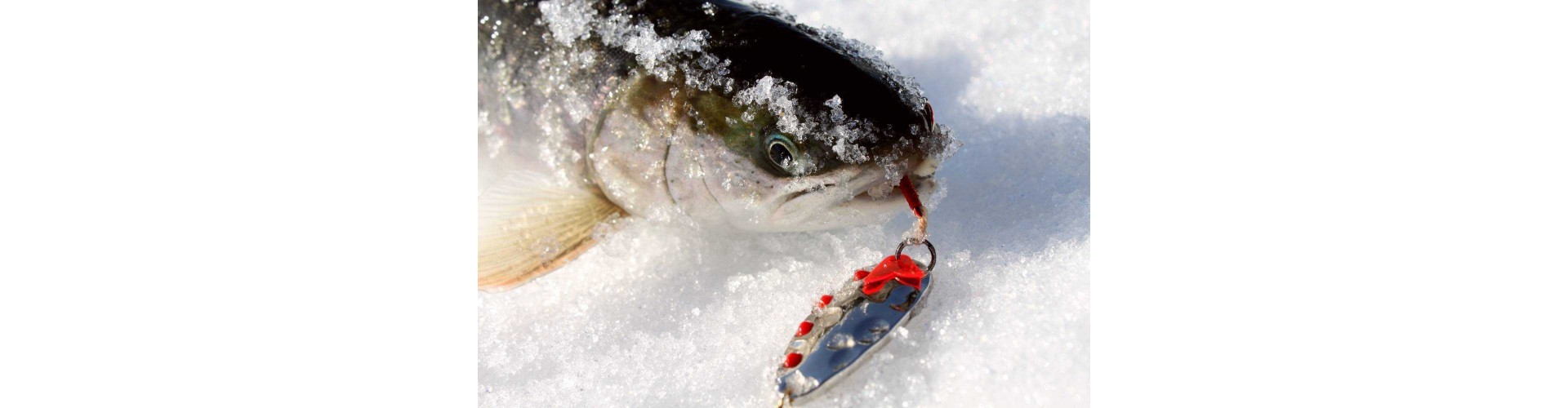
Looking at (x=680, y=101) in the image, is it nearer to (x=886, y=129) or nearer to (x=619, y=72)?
(x=619, y=72)

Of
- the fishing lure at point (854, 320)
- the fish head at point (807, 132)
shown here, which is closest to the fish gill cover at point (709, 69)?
the fish head at point (807, 132)

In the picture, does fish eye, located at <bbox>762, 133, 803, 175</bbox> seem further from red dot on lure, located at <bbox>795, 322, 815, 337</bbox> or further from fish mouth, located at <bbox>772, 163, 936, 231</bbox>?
red dot on lure, located at <bbox>795, 322, 815, 337</bbox>

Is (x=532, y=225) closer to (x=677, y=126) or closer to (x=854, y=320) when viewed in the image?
(x=677, y=126)

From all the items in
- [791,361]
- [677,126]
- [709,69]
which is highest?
[709,69]

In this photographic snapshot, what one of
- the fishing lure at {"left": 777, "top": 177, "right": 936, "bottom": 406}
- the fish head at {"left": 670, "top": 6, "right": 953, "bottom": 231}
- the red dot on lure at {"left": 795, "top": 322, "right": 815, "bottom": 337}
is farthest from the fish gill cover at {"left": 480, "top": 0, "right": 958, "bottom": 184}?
the red dot on lure at {"left": 795, "top": 322, "right": 815, "bottom": 337}

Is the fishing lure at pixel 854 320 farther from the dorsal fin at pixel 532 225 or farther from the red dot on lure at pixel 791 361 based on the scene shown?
the dorsal fin at pixel 532 225

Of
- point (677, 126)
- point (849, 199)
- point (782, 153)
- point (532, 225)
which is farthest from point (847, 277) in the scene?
point (532, 225)

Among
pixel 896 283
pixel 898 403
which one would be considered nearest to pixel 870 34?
pixel 896 283
